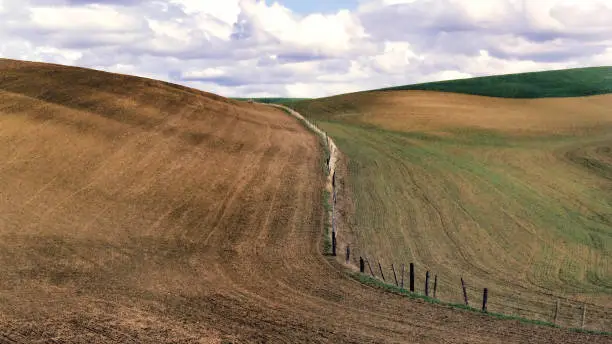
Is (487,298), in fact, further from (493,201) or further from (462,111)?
(462,111)

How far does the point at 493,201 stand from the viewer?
42.5 metres

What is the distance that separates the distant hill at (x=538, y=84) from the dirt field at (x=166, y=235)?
48.3 metres

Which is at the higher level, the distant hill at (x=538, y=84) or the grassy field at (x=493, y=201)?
the distant hill at (x=538, y=84)

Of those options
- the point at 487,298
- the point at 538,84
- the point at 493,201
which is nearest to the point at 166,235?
the point at 487,298

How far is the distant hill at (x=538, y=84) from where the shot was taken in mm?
92688

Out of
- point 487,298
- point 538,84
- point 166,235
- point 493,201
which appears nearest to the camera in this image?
point 487,298

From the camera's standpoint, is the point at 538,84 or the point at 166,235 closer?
the point at 166,235

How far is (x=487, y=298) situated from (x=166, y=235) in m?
12.9

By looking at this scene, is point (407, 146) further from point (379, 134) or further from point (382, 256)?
point (382, 256)

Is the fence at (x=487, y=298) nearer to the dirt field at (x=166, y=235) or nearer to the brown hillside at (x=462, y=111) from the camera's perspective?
the dirt field at (x=166, y=235)

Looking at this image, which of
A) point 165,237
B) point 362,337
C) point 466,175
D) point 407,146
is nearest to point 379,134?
point 407,146

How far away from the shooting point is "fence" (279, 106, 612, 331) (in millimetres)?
26047

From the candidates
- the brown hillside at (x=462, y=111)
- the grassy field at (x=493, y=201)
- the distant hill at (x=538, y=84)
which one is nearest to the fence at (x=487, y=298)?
the grassy field at (x=493, y=201)

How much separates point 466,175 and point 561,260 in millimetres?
13979
